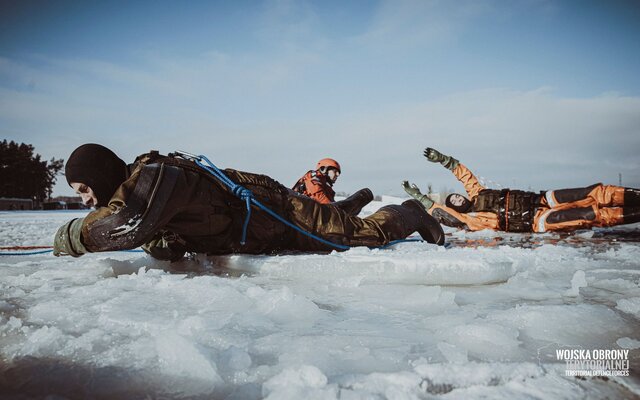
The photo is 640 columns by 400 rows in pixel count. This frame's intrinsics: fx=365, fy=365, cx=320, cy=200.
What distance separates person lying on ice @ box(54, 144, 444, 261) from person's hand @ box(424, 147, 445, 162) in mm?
3878

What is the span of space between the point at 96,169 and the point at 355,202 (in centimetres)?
225

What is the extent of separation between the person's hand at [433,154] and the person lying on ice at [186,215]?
12.7ft

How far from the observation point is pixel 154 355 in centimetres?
100

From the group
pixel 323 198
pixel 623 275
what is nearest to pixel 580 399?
pixel 623 275

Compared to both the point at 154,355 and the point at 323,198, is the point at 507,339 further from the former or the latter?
the point at 323,198

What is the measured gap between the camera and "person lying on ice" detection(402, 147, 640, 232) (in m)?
4.65

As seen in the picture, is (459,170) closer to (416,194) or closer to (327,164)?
(416,194)

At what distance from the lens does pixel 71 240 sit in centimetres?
200

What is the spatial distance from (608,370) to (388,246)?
2.09 metres

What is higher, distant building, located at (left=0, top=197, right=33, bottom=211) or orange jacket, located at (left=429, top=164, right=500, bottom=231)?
orange jacket, located at (left=429, top=164, right=500, bottom=231)

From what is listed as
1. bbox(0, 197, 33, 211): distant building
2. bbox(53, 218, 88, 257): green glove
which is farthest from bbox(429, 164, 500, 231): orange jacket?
bbox(0, 197, 33, 211): distant building

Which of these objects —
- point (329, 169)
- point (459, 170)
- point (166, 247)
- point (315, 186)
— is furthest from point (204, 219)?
point (459, 170)

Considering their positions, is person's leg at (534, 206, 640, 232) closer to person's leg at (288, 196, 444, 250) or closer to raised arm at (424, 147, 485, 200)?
raised arm at (424, 147, 485, 200)

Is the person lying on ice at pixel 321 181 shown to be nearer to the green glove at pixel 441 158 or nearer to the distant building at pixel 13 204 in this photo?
the green glove at pixel 441 158
